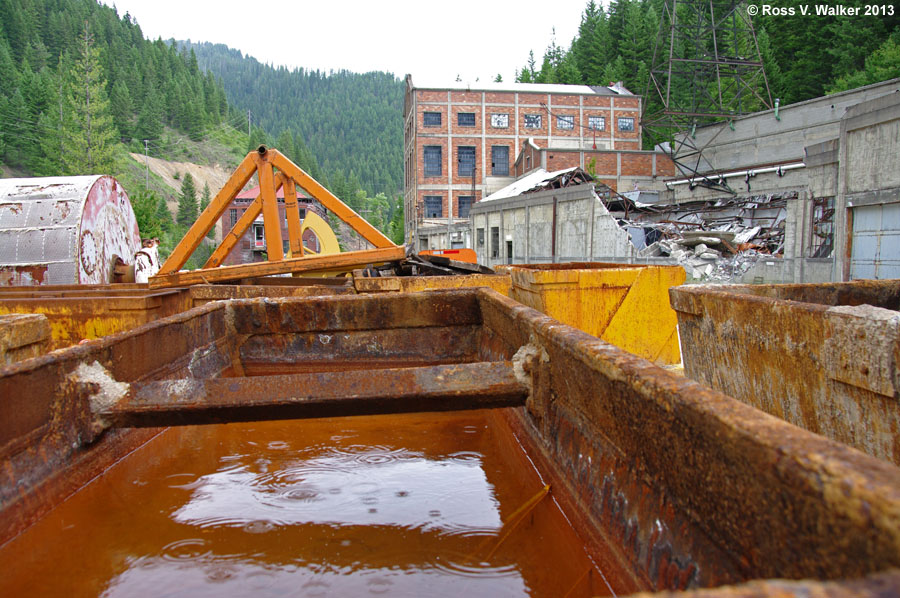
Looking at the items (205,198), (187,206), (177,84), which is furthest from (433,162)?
(177,84)

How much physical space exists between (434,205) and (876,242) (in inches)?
1497

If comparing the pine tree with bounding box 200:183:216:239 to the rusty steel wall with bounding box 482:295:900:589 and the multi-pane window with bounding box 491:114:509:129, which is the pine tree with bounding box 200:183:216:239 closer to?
the multi-pane window with bounding box 491:114:509:129

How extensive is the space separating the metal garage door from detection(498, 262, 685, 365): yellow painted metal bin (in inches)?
331

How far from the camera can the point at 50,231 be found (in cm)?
840

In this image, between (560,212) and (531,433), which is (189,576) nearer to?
(531,433)

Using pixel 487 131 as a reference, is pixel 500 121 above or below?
above

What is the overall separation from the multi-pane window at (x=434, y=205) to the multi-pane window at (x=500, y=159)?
15.9 ft

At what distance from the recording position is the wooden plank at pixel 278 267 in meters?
7.03

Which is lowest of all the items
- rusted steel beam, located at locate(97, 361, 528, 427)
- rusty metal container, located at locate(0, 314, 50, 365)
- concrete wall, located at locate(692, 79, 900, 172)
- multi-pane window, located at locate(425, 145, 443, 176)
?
rusted steel beam, located at locate(97, 361, 528, 427)

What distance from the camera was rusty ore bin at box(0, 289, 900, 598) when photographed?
1024 millimetres

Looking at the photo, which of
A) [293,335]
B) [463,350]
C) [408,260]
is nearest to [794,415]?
[463,350]

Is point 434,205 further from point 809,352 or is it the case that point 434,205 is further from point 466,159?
point 809,352

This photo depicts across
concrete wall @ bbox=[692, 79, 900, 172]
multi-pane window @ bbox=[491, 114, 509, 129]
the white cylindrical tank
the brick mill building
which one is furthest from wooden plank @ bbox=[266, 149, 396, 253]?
multi-pane window @ bbox=[491, 114, 509, 129]

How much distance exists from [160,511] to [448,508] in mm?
1326
